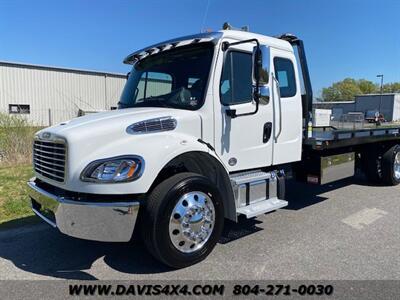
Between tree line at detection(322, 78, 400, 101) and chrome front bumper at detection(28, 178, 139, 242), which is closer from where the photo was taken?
chrome front bumper at detection(28, 178, 139, 242)

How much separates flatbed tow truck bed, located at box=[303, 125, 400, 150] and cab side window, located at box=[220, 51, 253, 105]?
5.47 ft

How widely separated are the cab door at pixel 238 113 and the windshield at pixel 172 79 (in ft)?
0.68

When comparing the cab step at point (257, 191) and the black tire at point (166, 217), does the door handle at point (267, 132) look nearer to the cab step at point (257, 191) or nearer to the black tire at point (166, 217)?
the cab step at point (257, 191)

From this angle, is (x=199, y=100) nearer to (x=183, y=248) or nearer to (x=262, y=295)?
(x=183, y=248)

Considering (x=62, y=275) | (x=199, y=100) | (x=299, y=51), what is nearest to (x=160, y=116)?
(x=199, y=100)

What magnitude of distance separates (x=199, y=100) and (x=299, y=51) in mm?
2283

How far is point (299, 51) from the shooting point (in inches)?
222

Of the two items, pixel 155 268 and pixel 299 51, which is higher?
pixel 299 51

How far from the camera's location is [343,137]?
619 centimetres

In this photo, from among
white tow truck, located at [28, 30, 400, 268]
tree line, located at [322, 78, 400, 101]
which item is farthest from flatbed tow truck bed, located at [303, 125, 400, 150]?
tree line, located at [322, 78, 400, 101]

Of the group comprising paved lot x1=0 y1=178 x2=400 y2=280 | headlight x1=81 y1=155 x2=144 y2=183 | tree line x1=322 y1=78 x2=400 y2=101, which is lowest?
paved lot x1=0 y1=178 x2=400 y2=280

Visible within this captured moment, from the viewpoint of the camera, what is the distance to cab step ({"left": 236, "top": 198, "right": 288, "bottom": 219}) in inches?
172

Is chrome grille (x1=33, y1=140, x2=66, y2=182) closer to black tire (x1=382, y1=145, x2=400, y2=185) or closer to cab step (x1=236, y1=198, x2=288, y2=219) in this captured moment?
cab step (x1=236, y1=198, x2=288, y2=219)

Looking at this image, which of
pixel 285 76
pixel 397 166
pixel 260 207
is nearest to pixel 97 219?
pixel 260 207
